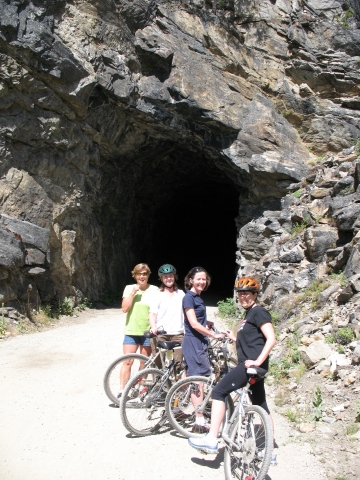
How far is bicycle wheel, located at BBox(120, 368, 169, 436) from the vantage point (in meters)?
4.48

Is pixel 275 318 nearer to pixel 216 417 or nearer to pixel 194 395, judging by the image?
pixel 194 395

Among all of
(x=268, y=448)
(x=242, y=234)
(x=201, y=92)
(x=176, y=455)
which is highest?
(x=201, y=92)

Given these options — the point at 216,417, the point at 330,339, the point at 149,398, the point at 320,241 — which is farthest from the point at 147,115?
the point at 216,417

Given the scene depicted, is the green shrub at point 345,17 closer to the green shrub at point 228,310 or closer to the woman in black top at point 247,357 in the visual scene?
the green shrub at point 228,310

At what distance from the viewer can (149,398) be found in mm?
4531

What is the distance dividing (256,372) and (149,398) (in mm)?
1496

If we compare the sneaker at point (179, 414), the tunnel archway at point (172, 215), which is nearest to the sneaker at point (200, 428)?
the sneaker at point (179, 414)

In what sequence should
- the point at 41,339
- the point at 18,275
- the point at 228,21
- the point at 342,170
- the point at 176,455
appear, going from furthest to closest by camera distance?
the point at 228,21 < the point at 342,170 < the point at 18,275 < the point at 41,339 < the point at 176,455

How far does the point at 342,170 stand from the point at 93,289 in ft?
28.1

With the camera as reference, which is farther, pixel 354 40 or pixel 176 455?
pixel 354 40

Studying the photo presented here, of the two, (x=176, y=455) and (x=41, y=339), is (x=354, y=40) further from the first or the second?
(x=176, y=455)

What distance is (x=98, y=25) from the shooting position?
12164 millimetres

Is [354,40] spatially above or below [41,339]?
above

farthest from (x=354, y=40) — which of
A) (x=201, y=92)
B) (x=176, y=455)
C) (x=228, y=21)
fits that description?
(x=176, y=455)
